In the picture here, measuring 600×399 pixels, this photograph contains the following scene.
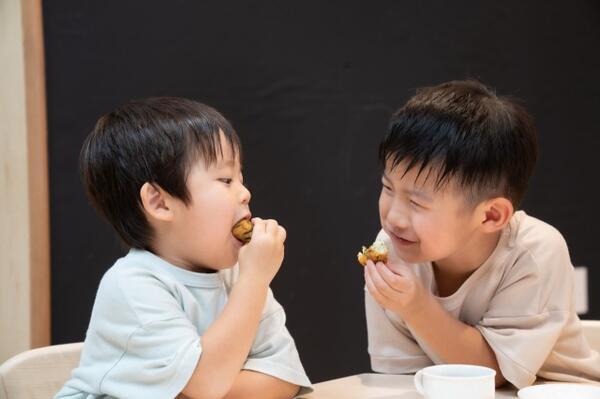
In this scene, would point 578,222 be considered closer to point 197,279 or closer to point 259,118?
point 259,118

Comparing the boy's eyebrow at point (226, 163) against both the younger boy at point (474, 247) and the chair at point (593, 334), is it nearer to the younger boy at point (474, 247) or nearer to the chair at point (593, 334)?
the younger boy at point (474, 247)

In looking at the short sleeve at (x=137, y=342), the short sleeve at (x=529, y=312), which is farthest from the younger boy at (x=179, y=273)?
the short sleeve at (x=529, y=312)

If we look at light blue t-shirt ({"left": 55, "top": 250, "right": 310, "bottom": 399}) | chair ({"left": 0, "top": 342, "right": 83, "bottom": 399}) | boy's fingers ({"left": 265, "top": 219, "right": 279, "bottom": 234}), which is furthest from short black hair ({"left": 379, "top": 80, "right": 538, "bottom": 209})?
chair ({"left": 0, "top": 342, "right": 83, "bottom": 399})

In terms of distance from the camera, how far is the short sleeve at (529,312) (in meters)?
1.34

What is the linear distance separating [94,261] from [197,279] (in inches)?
35.4

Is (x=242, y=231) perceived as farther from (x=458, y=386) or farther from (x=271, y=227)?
(x=458, y=386)

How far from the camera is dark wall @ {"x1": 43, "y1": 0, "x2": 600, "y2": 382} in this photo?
6.54 feet

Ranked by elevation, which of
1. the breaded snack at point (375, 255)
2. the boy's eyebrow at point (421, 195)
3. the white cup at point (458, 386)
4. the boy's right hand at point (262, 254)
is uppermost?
the boy's eyebrow at point (421, 195)

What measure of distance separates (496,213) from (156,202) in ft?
1.88

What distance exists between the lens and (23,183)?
1923 millimetres

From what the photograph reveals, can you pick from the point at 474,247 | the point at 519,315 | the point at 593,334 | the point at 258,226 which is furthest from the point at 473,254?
the point at 258,226

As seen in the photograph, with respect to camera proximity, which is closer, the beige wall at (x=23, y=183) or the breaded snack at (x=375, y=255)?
the breaded snack at (x=375, y=255)

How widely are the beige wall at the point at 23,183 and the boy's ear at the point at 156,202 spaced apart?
80cm

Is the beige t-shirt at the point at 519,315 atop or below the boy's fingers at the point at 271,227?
below
